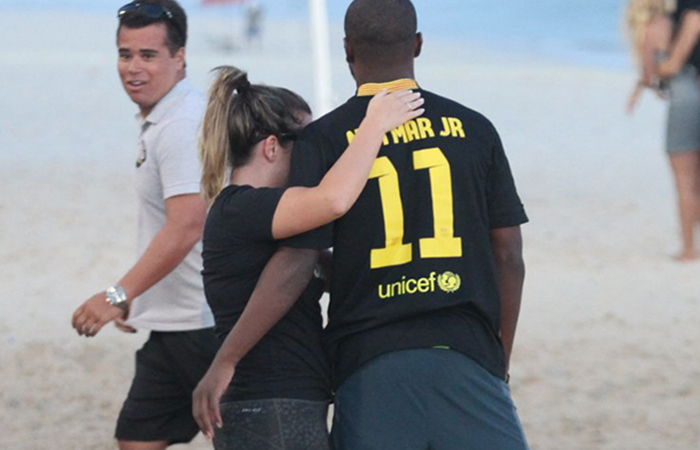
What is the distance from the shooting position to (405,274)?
282cm

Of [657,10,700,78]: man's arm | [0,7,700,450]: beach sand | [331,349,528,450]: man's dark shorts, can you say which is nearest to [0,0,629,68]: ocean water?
[0,7,700,450]: beach sand

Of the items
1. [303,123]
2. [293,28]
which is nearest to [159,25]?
[303,123]

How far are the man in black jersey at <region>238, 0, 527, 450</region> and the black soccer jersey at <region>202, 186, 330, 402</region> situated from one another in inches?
2.3

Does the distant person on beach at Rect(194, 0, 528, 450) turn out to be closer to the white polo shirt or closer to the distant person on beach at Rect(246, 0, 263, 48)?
the white polo shirt

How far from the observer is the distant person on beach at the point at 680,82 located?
328 inches

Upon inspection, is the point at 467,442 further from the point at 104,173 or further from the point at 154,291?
the point at 104,173

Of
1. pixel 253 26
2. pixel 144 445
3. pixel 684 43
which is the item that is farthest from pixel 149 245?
pixel 253 26

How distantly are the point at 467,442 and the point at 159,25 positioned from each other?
1.90 m

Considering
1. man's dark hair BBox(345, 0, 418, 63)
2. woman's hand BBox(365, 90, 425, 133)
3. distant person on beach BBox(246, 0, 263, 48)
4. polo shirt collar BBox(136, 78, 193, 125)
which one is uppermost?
man's dark hair BBox(345, 0, 418, 63)

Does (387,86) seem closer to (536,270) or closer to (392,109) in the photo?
(392,109)

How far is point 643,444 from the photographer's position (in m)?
5.16

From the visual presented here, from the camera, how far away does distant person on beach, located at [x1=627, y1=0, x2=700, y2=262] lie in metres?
8.32

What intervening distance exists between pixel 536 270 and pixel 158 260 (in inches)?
190

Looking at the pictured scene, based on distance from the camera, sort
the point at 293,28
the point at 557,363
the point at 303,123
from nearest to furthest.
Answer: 1. the point at 303,123
2. the point at 557,363
3. the point at 293,28
